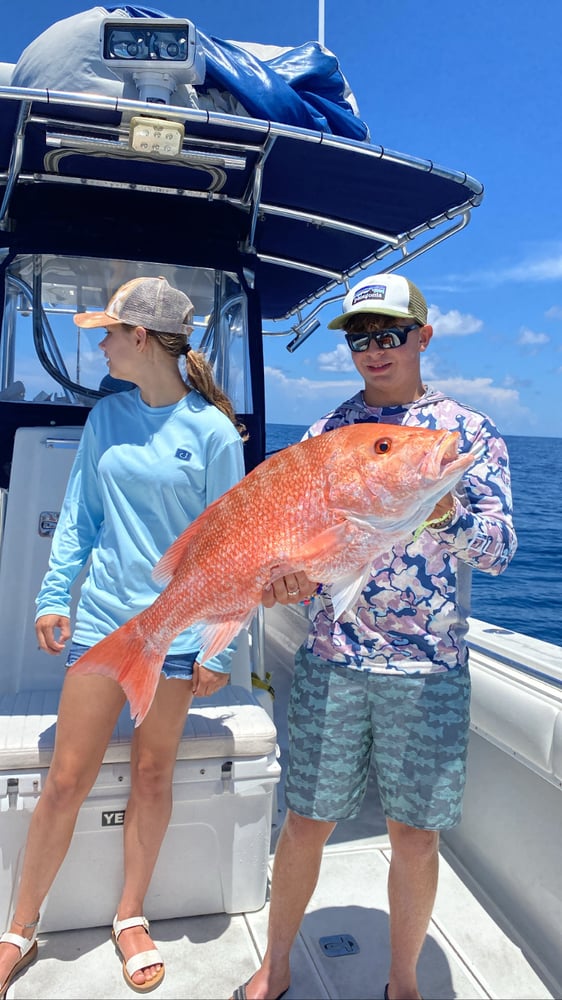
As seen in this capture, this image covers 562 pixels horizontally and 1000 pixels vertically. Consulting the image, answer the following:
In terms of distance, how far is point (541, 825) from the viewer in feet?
8.86

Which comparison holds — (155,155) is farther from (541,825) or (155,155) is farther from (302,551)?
(541,825)

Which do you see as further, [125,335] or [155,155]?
[155,155]

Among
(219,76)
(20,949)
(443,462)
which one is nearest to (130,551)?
(443,462)

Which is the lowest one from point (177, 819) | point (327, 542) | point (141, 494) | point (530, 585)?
point (177, 819)

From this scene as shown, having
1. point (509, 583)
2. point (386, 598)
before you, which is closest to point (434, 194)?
point (386, 598)

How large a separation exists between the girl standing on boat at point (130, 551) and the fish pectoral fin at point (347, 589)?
2.54 ft

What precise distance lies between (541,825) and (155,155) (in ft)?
9.88

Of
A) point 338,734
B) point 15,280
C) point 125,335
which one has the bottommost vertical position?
point 338,734

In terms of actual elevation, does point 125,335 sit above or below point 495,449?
above

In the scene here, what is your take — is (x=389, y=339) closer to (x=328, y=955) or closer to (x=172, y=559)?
→ (x=172, y=559)

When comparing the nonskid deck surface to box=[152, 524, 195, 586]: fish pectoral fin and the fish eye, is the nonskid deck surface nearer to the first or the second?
box=[152, 524, 195, 586]: fish pectoral fin

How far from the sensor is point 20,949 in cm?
237

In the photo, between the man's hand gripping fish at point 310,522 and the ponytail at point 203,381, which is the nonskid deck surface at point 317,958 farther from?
the ponytail at point 203,381

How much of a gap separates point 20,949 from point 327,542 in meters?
1.79
